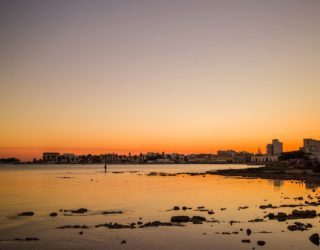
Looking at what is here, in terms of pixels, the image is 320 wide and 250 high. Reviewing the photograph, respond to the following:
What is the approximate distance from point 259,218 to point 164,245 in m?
13.2

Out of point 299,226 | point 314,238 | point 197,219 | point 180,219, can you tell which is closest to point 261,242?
point 314,238

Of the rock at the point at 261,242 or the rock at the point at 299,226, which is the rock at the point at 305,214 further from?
the rock at the point at 261,242

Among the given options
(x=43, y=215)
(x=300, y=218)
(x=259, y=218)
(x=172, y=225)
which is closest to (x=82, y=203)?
(x=43, y=215)

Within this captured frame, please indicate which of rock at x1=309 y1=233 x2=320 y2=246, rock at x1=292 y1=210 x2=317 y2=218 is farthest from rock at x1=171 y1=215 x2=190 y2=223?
rock at x1=309 y1=233 x2=320 y2=246

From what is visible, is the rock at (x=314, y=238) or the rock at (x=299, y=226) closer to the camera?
the rock at (x=314, y=238)

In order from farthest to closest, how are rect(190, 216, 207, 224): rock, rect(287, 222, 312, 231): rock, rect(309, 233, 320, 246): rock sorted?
rect(190, 216, 207, 224): rock, rect(287, 222, 312, 231): rock, rect(309, 233, 320, 246): rock

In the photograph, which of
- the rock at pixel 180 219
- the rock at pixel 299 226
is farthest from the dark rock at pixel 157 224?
the rock at pixel 299 226

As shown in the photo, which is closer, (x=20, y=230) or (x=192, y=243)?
(x=192, y=243)

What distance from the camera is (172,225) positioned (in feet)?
111

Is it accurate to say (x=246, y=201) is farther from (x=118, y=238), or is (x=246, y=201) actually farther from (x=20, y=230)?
(x=20, y=230)

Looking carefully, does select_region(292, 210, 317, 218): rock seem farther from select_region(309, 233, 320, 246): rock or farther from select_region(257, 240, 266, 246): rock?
select_region(257, 240, 266, 246): rock

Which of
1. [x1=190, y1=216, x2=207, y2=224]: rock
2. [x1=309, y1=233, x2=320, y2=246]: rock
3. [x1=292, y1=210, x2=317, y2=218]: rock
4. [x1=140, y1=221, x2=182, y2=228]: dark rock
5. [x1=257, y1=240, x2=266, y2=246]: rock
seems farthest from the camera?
[x1=292, y1=210, x2=317, y2=218]: rock

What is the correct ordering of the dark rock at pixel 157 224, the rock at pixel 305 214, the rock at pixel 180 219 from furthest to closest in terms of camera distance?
the rock at pixel 305 214 → the rock at pixel 180 219 → the dark rock at pixel 157 224

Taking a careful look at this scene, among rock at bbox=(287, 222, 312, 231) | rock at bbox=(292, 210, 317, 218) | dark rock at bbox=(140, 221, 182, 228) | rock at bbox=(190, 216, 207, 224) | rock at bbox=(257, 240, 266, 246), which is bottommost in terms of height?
dark rock at bbox=(140, 221, 182, 228)
